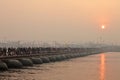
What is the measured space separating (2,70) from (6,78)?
1180cm

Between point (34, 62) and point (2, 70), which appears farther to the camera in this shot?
point (34, 62)

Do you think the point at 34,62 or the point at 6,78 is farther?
the point at 34,62

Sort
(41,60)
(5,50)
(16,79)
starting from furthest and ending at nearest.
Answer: (41,60), (5,50), (16,79)

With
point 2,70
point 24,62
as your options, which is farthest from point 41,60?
point 2,70

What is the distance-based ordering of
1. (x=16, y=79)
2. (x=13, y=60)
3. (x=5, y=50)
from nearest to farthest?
1. (x=16, y=79)
2. (x=13, y=60)
3. (x=5, y=50)

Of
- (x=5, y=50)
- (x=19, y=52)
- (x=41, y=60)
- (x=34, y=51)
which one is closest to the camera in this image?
(x=5, y=50)

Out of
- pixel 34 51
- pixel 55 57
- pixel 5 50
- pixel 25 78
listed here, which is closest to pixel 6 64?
pixel 5 50

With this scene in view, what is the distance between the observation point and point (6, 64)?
64.6m

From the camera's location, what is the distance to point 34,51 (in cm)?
9812

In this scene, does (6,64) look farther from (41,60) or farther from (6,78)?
(41,60)

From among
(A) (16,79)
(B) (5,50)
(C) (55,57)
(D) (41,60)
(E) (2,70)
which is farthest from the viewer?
(C) (55,57)

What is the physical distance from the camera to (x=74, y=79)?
5059cm

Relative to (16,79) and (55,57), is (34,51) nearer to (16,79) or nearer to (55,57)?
(55,57)

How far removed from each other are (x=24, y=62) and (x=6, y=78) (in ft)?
87.6
